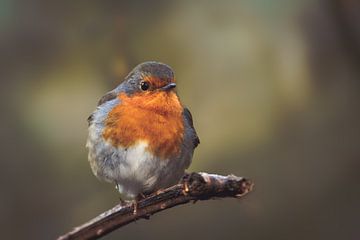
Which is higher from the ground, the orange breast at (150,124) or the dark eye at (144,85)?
the dark eye at (144,85)

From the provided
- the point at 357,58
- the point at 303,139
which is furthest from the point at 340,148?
the point at 357,58

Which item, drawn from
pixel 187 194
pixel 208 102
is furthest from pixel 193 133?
pixel 208 102

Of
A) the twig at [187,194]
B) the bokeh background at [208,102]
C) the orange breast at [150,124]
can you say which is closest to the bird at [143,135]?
the orange breast at [150,124]

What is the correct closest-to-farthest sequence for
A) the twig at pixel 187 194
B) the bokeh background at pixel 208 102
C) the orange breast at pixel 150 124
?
the twig at pixel 187 194 < the orange breast at pixel 150 124 < the bokeh background at pixel 208 102

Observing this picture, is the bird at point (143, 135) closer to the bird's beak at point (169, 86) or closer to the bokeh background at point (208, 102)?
the bird's beak at point (169, 86)

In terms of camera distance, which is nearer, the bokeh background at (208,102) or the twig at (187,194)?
the twig at (187,194)

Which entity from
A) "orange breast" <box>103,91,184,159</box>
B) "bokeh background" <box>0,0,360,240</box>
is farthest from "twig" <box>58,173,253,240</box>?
"bokeh background" <box>0,0,360,240</box>

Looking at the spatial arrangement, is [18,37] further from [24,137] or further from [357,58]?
[357,58]
